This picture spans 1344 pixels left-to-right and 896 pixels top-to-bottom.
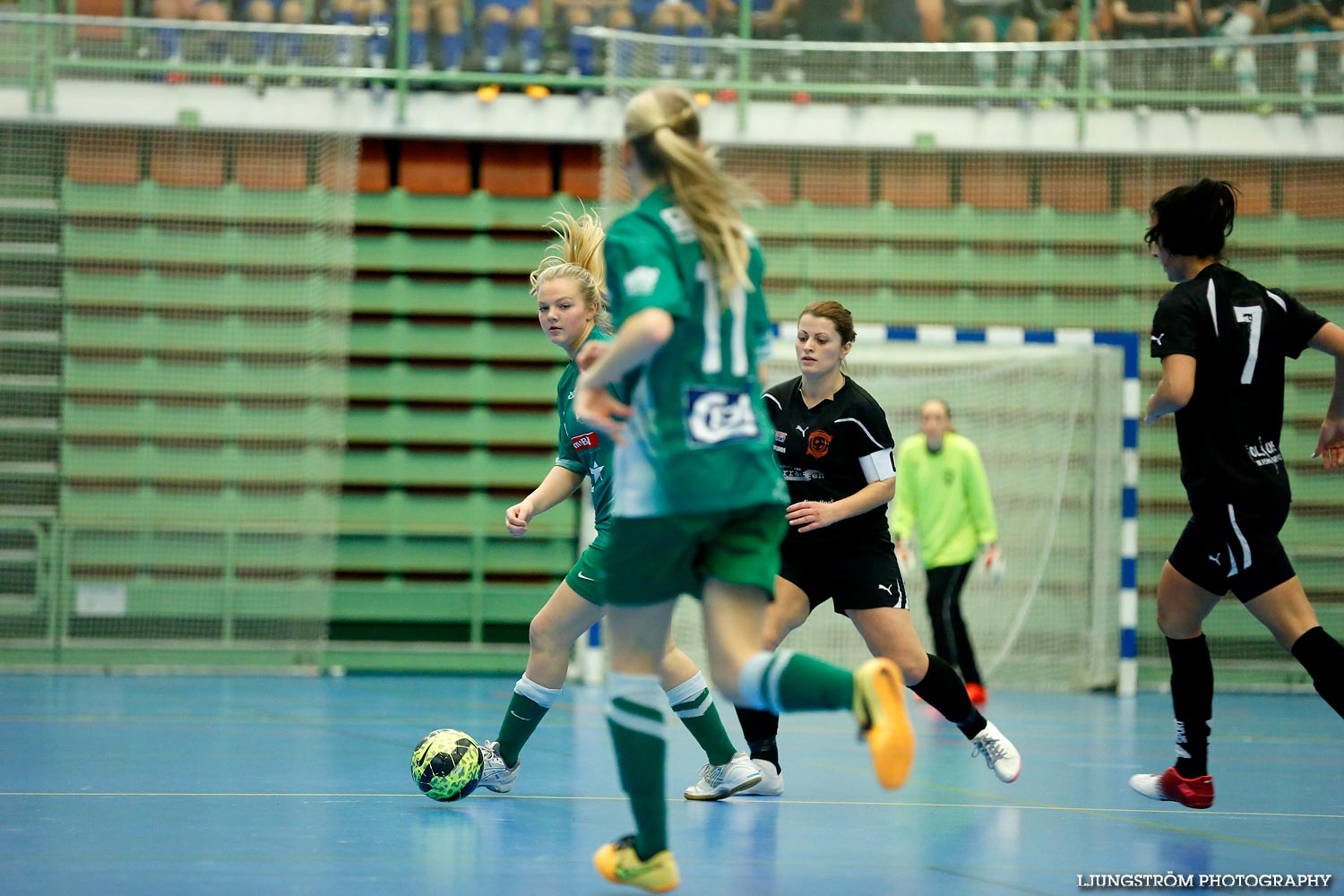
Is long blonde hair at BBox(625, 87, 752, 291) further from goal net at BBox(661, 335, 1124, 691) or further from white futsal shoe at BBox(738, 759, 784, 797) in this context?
goal net at BBox(661, 335, 1124, 691)

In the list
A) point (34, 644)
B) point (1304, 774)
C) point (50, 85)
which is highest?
point (50, 85)

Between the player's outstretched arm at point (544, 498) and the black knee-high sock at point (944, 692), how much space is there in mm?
1380

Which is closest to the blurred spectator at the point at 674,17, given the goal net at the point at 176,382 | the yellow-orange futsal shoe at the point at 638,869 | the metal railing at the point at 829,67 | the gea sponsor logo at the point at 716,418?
the metal railing at the point at 829,67

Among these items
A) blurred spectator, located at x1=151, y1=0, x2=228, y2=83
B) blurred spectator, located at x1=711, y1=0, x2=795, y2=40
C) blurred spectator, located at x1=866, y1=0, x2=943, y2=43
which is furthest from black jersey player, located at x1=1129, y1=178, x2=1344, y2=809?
blurred spectator, located at x1=151, y1=0, x2=228, y2=83

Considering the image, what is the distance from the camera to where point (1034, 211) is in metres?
10.3

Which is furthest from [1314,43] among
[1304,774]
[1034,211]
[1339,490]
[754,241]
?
[754,241]

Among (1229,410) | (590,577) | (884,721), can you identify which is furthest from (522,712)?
(1229,410)

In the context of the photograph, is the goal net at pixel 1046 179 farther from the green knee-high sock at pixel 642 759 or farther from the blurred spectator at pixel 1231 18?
the green knee-high sock at pixel 642 759

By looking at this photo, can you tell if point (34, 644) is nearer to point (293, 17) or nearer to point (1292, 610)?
point (293, 17)

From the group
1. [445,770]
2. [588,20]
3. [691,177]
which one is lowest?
[445,770]

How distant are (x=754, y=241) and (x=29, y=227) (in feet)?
28.0

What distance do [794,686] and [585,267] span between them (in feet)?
6.78

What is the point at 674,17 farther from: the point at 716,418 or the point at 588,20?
the point at 716,418

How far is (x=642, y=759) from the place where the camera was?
10.2 ft
